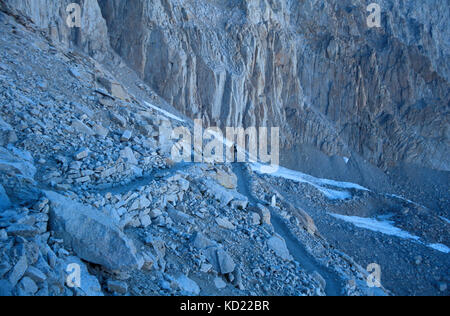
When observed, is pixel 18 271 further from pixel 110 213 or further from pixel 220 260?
pixel 220 260

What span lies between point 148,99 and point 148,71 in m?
3.46

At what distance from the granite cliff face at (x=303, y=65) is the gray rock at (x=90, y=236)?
20546 millimetres

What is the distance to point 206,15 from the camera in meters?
30.0

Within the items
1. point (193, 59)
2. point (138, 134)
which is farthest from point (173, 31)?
point (138, 134)

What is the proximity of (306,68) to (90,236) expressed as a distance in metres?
34.8

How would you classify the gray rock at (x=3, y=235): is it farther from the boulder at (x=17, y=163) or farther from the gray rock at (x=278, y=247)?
the gray rock at (x=278, y=247)

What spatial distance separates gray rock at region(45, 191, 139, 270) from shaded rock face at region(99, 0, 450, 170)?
2144 cm

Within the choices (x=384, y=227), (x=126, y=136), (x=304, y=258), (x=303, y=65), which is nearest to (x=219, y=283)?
(x=304, y=258)

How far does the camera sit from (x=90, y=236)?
19.0 ft

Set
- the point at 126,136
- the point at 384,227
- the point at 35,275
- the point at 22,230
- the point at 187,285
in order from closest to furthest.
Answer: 1. the point at 35,275
2. the point at 22,230
3. the point at 187,285
4. the point at 126,136
5. the point at 384,227

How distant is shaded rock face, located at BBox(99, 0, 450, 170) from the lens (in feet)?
86.6

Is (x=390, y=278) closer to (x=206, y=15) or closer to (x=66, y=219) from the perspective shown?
(x=66, y=219)

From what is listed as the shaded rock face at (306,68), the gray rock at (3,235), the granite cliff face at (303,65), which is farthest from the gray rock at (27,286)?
the shaded rock face at (306,68)

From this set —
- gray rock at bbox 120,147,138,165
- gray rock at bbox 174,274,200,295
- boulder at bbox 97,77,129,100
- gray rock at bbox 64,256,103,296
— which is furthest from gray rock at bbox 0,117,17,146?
boulder at bbox 97,77,129,100
